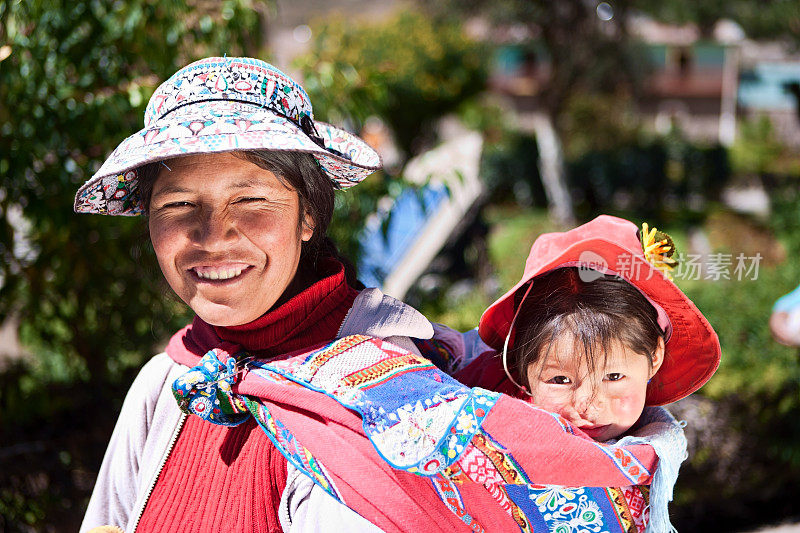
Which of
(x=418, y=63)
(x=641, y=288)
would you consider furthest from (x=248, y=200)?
(x=418, y=63)

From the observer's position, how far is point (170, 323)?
4004mm

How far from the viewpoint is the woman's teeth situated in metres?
1.47

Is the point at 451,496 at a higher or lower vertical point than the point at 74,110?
lower

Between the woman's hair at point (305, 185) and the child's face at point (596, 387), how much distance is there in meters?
0.51

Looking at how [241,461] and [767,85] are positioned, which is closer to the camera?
[241,461]

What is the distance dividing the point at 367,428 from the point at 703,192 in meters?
16.3

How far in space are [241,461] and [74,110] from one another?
6.94 feet

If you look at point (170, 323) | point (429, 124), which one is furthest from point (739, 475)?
point (429, 124)

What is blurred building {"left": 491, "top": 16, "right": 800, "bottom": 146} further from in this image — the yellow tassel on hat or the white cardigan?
the white cardigan

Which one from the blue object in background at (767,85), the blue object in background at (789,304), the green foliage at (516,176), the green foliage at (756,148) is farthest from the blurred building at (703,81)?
the blue object in background at (789,304)

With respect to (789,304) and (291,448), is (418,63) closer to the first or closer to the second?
(789,304)

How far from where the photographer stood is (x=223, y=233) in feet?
4.74

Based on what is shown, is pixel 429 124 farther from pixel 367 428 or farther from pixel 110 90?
pixel 367 428

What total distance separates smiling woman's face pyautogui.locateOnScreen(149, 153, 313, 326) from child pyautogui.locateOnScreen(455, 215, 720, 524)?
1.68 ft
